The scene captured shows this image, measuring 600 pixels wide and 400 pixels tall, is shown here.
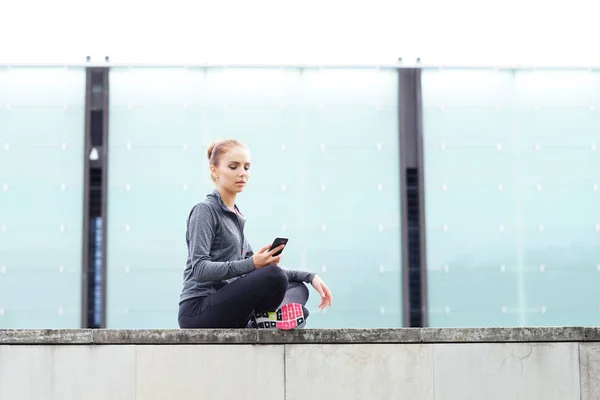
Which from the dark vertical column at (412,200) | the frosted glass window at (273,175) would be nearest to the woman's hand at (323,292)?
the frosted glass window at (273,175)

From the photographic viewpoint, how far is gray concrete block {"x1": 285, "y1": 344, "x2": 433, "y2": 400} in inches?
180

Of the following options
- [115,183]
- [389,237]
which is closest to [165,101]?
[115,183]

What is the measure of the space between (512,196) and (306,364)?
6.25m

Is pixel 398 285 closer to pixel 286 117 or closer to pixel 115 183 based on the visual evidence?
pixel 286 117

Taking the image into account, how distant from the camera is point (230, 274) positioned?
4.74 m

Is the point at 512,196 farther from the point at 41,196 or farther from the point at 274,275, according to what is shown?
the point at 274,275

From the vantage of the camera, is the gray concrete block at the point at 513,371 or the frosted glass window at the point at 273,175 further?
the frosted glass window at the point at 273,175

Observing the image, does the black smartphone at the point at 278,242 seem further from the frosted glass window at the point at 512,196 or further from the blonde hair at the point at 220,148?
the frosted glass window at the point at 512,196

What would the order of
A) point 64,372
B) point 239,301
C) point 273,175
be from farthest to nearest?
point 273,175
point 239,301
point 64,372

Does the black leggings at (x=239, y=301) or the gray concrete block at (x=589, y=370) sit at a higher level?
the black leggings at (x=239, y=301)

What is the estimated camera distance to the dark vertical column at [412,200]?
33.3 feet

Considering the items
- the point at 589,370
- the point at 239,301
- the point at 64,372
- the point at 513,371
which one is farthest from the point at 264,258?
the point at 589,370

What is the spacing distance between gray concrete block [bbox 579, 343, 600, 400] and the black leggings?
1.42 m

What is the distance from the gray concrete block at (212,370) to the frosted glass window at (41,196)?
563 cm
